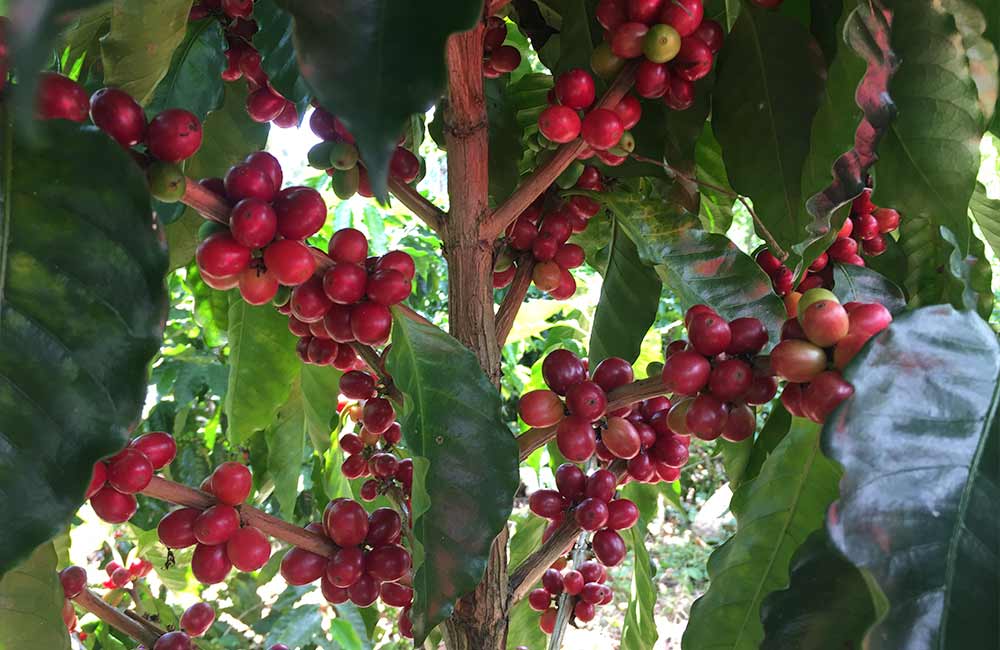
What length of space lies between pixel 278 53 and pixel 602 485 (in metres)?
0.46

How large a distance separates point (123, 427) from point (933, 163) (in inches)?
20.0

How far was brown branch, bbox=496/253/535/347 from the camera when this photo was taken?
0.77 m

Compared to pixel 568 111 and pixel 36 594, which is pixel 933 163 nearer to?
pixel 568 111

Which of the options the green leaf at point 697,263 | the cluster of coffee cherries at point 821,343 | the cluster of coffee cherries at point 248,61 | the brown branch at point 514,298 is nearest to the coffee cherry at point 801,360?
the cluster of coffee cherries at point 821,343

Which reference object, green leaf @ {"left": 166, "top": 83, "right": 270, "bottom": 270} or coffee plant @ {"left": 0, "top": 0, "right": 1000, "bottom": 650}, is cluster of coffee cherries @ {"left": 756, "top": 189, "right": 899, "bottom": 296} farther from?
green leaf @ {"left": 166, "top": 83, "right": 270, "bottom": 270}

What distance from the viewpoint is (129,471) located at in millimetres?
511

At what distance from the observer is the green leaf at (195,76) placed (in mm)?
757

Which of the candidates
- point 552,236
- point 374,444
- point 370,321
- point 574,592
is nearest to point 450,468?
point 370,321

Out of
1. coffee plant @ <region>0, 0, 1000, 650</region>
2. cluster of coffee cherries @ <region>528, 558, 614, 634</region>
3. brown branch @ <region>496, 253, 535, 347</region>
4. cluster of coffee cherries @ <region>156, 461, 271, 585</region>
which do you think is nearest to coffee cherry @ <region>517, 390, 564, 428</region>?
coffee plant @ <region>0, 0, 1000, 650</region>

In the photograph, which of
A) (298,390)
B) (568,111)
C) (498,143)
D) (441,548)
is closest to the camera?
(441,548)

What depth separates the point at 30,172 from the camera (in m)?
0.40

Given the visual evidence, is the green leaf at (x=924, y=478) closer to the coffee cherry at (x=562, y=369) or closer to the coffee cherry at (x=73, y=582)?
the coffee cherry at (x=562, y=369)

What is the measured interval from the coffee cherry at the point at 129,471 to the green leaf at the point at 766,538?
1.17ft

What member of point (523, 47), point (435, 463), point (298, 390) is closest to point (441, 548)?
point (435, 463)
